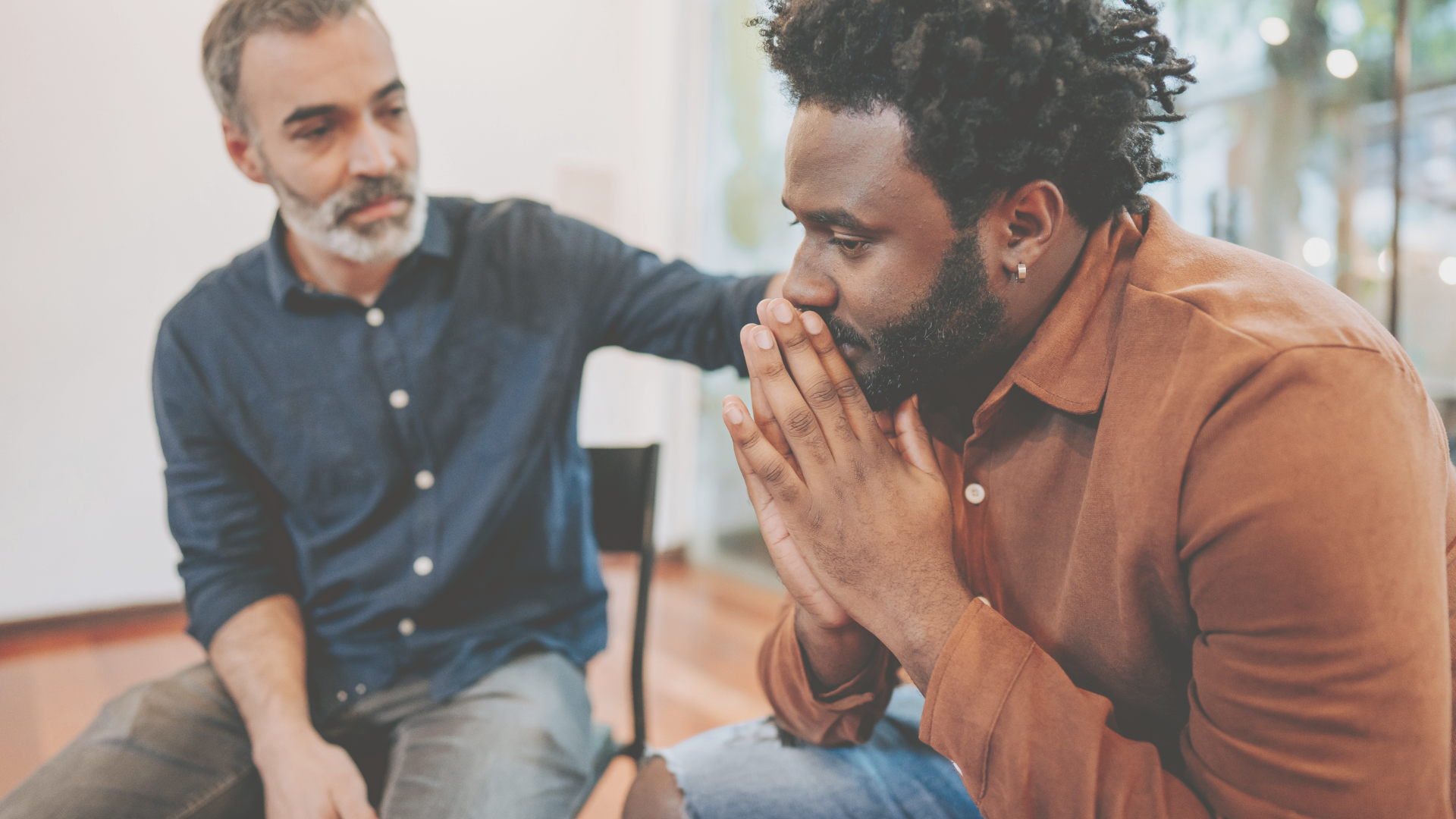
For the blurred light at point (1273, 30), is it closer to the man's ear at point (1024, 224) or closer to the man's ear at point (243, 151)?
the man's ear at point (1024, 224)

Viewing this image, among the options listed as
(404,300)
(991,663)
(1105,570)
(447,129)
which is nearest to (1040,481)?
(1105,570)

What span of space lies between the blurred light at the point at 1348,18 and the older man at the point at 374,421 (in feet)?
6.99

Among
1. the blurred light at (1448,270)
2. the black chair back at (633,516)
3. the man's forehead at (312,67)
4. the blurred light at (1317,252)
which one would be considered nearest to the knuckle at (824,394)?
the black chair back at (633,516)

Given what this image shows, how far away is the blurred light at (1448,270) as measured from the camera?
2.26 meters

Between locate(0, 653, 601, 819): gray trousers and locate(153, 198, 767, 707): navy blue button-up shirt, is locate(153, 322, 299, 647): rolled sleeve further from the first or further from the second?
locate(0, 653, 601, 819): gray trousers

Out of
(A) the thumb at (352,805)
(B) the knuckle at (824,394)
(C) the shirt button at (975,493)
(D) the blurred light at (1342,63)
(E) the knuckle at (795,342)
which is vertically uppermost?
(D) the blurred light at (1342,63)

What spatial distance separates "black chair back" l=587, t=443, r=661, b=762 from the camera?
1.52 meters

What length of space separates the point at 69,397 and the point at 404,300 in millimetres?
2343

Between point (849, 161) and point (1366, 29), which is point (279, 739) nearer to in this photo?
point (849, 161)

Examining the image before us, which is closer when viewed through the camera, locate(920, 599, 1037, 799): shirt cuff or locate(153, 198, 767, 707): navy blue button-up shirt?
locate(920, 599, 1037, 799): shirt cuff

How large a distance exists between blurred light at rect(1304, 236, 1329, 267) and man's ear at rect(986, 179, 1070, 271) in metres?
2.02

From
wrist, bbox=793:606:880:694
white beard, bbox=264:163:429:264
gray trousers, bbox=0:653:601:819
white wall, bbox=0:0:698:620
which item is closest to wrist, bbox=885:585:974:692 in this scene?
wrist, bbox=793:606:880:694

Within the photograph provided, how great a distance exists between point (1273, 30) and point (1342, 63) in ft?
0.69

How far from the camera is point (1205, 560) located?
0.73 meters
